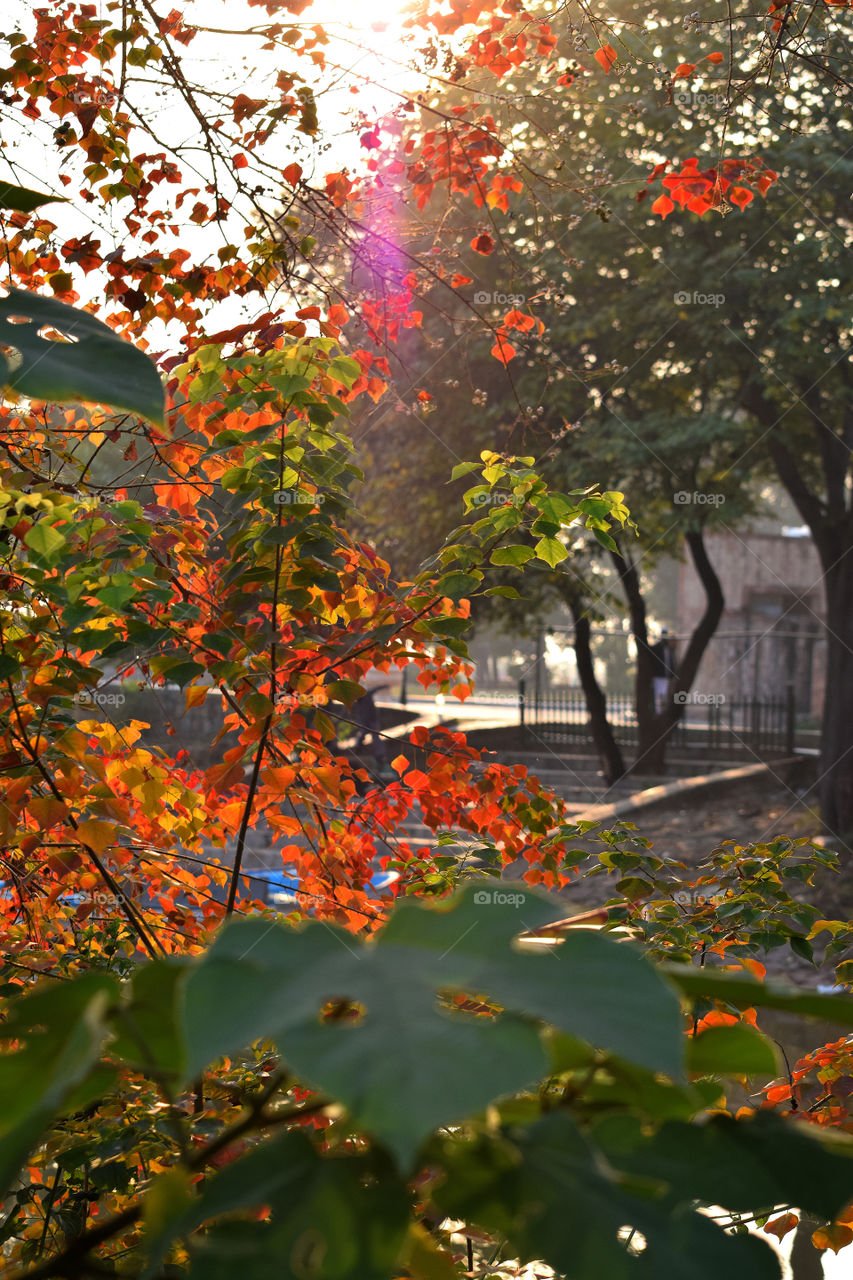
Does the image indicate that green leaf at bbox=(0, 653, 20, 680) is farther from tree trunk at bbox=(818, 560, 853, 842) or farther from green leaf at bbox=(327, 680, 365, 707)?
tree trunk at bbox=(818, 560, 853, 842)

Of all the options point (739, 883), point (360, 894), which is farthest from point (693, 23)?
point (360, 894)

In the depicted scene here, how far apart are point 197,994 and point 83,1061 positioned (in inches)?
1.8

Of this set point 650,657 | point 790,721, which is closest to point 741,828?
point 650,657

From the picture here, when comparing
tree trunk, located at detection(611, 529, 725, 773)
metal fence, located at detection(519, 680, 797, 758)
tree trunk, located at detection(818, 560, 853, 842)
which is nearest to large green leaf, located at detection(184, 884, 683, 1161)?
tree trunk, located at detection(818, 560, 853, 842)

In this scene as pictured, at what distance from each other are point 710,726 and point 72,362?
19.3 m

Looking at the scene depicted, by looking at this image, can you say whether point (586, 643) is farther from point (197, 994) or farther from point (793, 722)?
point (197, 994)

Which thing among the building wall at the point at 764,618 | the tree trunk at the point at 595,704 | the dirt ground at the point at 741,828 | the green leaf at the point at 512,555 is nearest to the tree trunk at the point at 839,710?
the dirt ground at the point at 741,828

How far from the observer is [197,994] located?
39 centimetres

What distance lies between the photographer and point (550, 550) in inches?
85.4

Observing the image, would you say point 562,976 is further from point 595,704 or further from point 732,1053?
point 595,704

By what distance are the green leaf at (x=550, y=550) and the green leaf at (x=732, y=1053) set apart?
5.47 feet

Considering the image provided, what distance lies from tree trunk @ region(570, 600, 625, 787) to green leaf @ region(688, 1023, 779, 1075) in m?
15.0

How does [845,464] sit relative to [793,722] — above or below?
above

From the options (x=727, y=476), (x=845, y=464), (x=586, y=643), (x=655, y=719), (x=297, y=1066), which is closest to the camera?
(x=297, y=1066)
